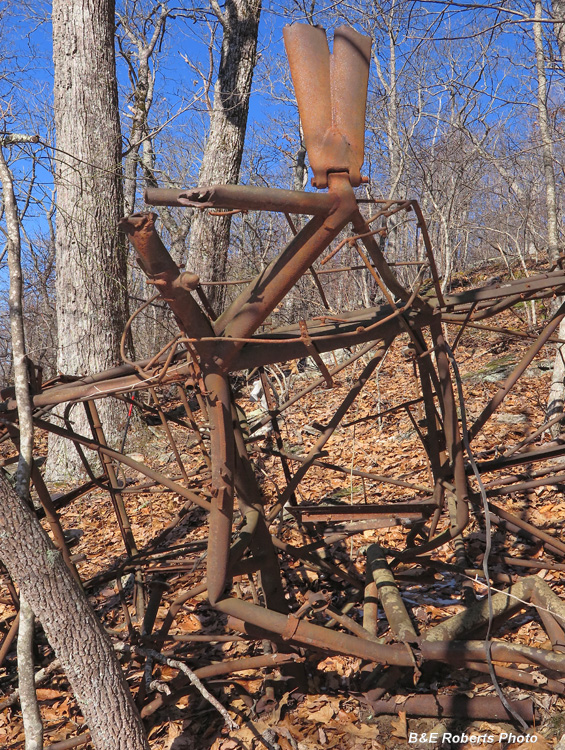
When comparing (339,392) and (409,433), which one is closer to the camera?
(409,433)

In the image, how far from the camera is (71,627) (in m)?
2.31

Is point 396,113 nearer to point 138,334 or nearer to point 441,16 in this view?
point 138,334

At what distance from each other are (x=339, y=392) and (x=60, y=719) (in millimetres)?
6291

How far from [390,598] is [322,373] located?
133 cm

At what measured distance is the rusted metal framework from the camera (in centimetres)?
184

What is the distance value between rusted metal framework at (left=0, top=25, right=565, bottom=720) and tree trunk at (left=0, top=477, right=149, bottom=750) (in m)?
0.33

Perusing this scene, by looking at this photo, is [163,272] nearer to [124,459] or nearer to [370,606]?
[124,459]

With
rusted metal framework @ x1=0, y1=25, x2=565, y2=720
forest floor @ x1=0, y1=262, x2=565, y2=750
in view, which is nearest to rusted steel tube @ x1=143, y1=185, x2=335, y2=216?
rusted metal framework @ x1=0, y1=25, x2=565, y2=720

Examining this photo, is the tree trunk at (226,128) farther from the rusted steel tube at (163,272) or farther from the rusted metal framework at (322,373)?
the rusted steel tube at (163,272)

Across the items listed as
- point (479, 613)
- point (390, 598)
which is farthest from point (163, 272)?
point (479, 613)

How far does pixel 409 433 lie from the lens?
686 cm

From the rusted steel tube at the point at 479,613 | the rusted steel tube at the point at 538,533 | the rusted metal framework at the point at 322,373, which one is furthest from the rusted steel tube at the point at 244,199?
the rusted steel tube at the point at 538,533

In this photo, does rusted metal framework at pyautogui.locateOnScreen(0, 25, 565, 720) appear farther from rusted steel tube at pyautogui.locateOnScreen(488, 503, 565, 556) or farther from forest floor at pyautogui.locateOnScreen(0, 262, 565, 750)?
forest floor at pyautogui.locateOnScreen(0, 262, 565, 750)

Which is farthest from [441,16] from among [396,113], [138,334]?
[396,113]
